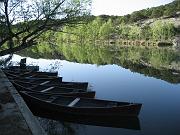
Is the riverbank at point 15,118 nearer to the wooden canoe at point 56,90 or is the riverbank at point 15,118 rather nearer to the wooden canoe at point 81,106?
the wooden canoe at point 81,106

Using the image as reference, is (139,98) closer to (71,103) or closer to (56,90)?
(56,90)

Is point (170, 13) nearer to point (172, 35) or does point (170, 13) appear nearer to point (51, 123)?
point (172, 35)

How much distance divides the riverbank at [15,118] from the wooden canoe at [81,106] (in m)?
2.54

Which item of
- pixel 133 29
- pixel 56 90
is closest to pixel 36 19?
pixel 56 90

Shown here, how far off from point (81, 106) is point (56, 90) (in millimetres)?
3913

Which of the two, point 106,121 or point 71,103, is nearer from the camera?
point 106,121

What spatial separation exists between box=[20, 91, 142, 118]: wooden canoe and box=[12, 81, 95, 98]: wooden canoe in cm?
73

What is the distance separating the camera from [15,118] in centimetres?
1174

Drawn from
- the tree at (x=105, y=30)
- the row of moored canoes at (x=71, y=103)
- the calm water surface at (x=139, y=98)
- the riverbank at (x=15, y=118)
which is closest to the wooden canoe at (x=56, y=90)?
the row of moored canoes at (x=71, y=103)

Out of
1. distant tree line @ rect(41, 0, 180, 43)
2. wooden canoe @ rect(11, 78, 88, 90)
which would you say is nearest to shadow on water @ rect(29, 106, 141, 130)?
wooden canoe @ rect(11, 78, 88, 90)

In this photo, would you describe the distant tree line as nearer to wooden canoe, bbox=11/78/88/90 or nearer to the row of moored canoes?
wooden canoe, bbox=11/78/88/90

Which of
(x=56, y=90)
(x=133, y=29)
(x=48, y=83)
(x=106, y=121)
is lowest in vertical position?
(x=106, y=121)

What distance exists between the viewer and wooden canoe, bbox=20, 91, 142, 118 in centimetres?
1705

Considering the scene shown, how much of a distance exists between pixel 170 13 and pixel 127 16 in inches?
1137
